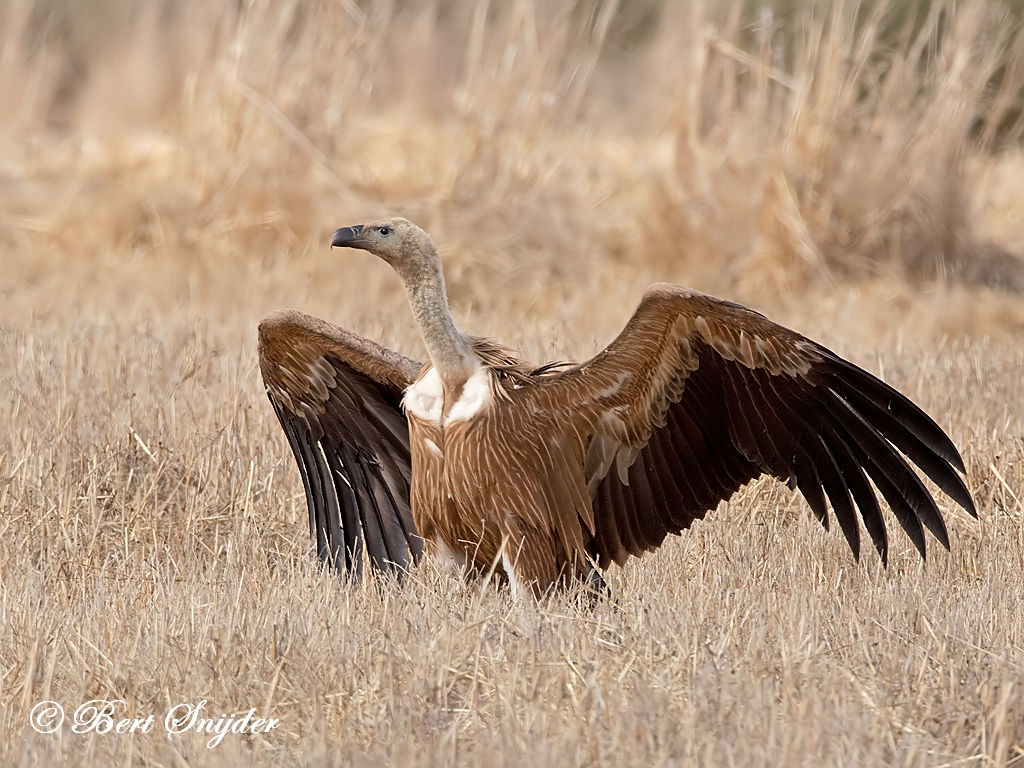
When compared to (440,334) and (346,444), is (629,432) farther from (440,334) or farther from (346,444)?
(346,444)

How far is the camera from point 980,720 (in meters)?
3.77

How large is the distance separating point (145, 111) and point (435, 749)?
1283cm

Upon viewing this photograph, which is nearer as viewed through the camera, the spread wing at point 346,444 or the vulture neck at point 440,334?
the vulture neck at point 440,334

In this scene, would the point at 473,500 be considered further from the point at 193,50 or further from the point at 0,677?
the point at 193,50

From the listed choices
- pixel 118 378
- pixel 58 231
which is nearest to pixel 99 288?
pixel 58 231

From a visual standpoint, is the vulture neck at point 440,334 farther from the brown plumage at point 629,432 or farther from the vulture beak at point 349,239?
the vulture beak at point 349,239

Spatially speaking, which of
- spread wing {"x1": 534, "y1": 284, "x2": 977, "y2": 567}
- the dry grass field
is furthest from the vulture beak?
the dry grass field

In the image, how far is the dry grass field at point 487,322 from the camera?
393cm

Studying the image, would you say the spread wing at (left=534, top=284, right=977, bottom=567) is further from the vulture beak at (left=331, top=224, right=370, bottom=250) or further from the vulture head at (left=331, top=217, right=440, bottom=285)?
the vulture beak at (left=331, top=224, right=370, bottom=250)

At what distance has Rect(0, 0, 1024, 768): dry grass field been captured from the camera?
12.9 ft

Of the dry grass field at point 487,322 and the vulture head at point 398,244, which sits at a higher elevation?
the vulture head at point 398,244

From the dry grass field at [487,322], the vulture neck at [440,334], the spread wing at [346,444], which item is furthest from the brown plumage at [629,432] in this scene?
the dry grass field at [487,322]

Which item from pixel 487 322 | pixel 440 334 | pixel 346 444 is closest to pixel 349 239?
pixel 440 334

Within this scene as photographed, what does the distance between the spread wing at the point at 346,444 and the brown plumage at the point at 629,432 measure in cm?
12
